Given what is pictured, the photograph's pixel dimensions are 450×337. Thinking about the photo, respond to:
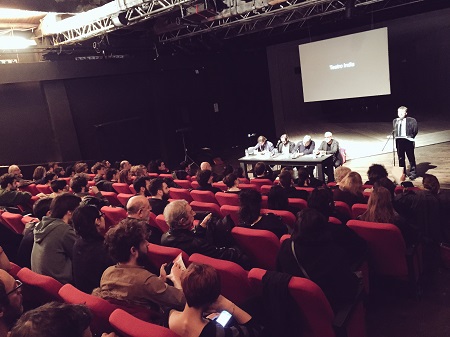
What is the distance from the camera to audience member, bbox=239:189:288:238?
331 centimetres

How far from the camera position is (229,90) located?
13547 mm

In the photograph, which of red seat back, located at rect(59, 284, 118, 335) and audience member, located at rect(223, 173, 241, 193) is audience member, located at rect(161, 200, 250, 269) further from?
audience member, located at rect(223, 173, 241, 193)

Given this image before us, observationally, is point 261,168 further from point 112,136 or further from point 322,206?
point 112,136

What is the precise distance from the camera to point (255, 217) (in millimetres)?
3367

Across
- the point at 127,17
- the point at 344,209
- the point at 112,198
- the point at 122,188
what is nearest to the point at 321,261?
the point at 344,209

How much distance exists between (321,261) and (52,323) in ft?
5.24

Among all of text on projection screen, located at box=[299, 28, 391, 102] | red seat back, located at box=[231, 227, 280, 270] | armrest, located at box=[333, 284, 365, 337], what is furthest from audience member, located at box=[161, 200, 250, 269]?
text on projection screen, located at box=[299, 28, 391, 102]

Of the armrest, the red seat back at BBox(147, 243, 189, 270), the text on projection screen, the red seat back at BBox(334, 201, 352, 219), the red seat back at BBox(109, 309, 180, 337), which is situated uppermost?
the text on projection screen

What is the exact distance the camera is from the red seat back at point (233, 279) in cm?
238

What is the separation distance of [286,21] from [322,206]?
6.65m

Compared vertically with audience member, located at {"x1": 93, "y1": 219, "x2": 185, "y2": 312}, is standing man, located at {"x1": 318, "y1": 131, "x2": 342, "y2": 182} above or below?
below

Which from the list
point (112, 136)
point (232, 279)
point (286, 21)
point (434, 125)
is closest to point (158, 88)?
point (112, 136)

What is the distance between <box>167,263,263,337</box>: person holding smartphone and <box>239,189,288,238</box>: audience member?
1.48 m

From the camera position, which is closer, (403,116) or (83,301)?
(83,301)
